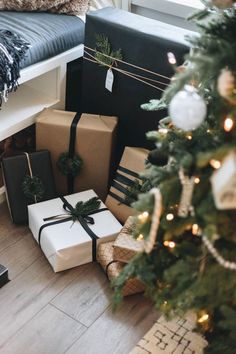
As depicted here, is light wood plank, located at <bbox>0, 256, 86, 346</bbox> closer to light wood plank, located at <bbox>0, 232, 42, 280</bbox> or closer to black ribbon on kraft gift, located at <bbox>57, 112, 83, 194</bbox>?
light wood plank, located at <bbox>0, 232, 42, 280</bbox>

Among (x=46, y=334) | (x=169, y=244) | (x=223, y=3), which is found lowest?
(x=46, y=334)

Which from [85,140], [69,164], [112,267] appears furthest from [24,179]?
[112,267]

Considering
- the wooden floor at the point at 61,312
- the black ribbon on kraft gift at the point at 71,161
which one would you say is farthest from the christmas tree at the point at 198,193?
the black ribbon on kraft gift at the point at 71,161

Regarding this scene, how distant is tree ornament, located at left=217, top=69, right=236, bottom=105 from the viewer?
970 mm

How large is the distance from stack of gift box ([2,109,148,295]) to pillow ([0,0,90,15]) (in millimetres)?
493

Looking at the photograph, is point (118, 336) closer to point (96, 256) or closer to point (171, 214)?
point (96, 256)

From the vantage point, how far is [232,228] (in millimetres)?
1082

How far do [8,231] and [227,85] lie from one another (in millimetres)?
1293

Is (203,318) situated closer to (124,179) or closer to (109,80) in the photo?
(124,179)

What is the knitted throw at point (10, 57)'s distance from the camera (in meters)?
1.73

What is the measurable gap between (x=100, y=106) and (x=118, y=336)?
3.29ft

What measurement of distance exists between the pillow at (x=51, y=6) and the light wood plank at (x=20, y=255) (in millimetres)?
1035

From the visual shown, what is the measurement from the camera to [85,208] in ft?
6.21

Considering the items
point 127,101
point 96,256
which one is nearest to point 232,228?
point 96,256
